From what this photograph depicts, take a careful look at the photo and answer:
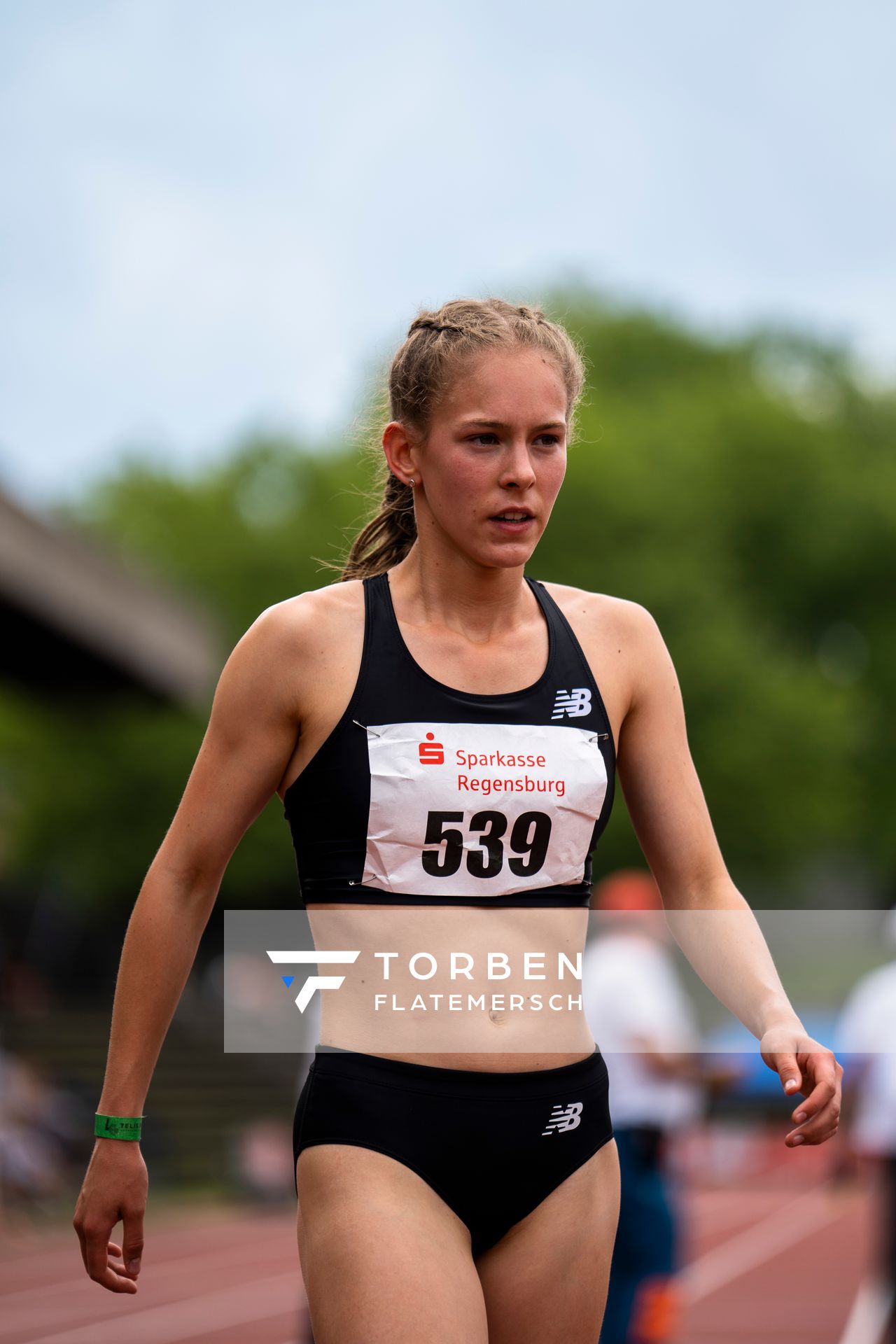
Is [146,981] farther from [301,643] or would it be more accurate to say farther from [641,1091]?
[641,1091]

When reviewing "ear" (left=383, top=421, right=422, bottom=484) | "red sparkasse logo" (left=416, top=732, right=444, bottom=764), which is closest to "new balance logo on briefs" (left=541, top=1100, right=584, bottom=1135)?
"red sparkasse logo" (left=416, top=732, right=444, bottom=764)

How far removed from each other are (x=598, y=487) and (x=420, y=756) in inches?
1187

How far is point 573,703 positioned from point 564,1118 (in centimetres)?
67

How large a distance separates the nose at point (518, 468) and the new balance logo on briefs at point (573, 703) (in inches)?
14.0

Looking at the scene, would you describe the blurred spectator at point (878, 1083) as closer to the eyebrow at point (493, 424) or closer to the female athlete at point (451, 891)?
the female athlete at point (451, 891)

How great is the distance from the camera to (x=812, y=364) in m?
44.7

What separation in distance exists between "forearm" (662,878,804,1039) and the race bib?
30 cm

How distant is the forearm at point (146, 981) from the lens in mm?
2879

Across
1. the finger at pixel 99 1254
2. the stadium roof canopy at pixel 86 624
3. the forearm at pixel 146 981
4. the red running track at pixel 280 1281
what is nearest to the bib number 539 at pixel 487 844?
the forearm at pixel 146 981

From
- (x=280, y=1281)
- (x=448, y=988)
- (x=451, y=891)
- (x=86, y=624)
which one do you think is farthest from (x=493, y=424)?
(x=86, y=624)

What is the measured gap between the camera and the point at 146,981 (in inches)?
113

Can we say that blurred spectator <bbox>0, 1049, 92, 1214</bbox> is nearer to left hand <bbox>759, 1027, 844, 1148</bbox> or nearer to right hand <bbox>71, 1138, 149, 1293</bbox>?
right hand <bbox>71, 1138, 149, 1293</bbox>

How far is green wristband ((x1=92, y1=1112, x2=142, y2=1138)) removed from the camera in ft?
9.41

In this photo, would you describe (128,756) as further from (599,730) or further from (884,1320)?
(599,730)
